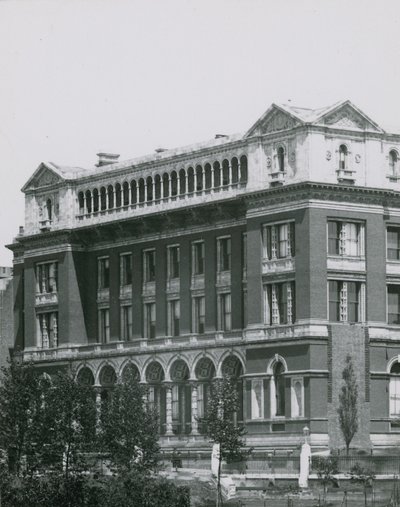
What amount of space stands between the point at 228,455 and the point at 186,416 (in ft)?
71.6

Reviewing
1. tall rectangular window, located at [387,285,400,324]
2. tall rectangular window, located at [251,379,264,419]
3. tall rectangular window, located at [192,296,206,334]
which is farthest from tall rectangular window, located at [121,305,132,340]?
tall rectangular window, located at [387,285,400,324]

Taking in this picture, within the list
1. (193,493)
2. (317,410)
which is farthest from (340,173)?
(193,493)

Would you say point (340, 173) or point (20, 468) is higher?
point (340, 173)

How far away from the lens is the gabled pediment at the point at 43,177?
5837 inches

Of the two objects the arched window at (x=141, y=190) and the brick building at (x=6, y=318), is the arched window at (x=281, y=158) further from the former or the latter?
the brick building at (x=6, y=318)

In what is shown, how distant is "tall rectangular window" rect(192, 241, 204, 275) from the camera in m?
135

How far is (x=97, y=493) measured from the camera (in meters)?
96.3

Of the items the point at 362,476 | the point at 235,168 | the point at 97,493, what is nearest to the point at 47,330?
the point at 235,168

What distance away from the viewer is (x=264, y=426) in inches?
4924

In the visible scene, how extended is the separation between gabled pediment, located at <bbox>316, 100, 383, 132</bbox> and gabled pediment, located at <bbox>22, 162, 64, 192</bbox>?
29622mm

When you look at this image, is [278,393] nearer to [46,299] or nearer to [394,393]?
[394,393]

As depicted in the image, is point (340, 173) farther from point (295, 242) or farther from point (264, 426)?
point (264, 426)

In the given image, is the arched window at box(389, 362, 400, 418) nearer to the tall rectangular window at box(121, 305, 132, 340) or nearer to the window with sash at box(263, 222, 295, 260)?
the window with sash at box(263, 222, 295, 260)

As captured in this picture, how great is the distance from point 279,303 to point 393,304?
24.4 ft
